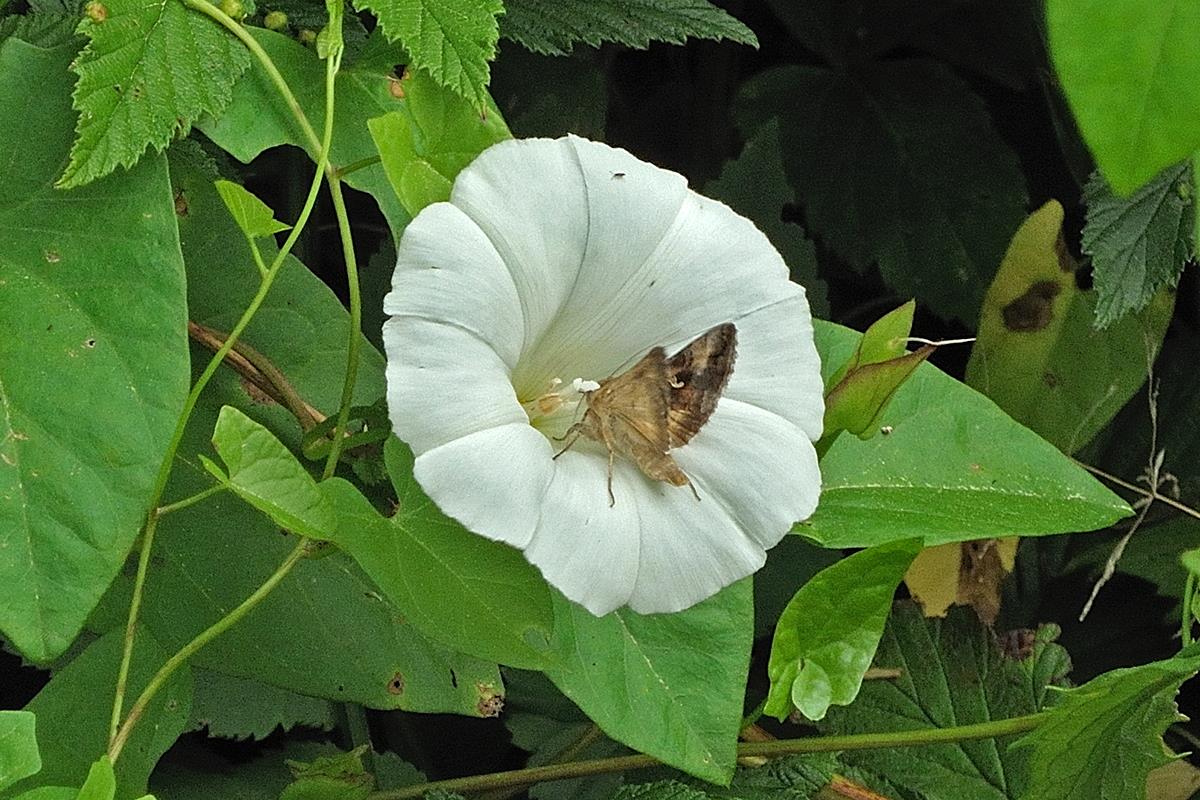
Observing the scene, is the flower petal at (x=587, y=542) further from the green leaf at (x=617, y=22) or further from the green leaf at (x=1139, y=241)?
the green leaf at (x=1139, y=241)

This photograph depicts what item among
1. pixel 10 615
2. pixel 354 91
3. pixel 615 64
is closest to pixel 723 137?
pixel 615 64

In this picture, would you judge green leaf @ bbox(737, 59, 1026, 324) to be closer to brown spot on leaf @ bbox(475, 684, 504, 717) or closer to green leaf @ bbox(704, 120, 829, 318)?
green leaf @ bbox(704, 120, 829, 318)

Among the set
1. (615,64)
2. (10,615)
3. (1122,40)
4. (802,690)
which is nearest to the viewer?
(1122,40)

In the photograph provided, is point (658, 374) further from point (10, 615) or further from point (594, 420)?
point (10, 615)

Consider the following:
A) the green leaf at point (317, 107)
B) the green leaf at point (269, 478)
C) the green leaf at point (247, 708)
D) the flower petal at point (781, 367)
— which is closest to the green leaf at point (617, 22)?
the green leaf at point (317, 107)

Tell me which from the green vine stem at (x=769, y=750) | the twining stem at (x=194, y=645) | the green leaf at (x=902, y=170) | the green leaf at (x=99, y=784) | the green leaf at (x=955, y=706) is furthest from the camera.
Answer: the green leaf at (x=902, y=170)

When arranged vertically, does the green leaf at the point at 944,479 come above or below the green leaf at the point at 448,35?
below

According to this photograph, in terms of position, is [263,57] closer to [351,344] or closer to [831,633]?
[351,344]
